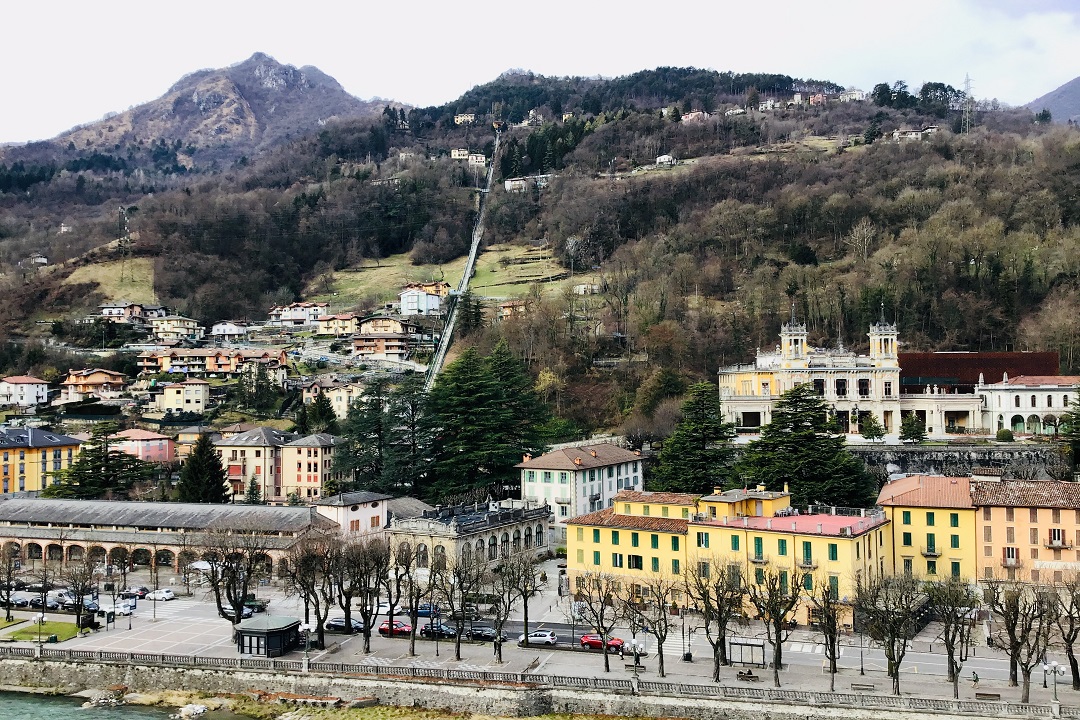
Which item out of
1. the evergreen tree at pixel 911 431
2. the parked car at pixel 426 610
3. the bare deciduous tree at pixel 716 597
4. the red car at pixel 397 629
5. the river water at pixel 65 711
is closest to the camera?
the bare deciduous tree at pixel 716 597

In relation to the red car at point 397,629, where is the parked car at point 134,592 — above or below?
above

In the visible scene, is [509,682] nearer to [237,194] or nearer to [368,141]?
[237,194]

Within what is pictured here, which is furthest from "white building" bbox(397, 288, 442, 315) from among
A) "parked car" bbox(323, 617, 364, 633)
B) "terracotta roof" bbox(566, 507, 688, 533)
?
"parked car" bbox(323, 617, 364, 633)

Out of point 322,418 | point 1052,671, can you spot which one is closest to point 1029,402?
point 1052,671

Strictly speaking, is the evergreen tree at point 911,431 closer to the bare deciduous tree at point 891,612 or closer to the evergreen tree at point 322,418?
the bare deciduous tree at point 891,612

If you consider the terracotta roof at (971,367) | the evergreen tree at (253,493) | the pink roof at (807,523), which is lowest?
the evergreen tree at (253,493)

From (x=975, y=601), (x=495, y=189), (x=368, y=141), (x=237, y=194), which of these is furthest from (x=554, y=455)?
(x=368, y=141)

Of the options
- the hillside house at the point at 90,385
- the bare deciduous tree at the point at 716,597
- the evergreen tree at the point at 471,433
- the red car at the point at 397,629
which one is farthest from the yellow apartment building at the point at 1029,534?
the hillside house at the point at 90,385

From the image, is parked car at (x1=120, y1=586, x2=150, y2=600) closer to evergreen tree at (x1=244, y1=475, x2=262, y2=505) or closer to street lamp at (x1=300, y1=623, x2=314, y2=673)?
street lamp at (x1=300, y1=623, x2=314, y2=673)
